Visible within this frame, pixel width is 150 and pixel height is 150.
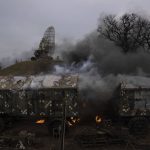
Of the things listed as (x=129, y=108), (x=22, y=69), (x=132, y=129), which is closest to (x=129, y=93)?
(x=129, y=108)

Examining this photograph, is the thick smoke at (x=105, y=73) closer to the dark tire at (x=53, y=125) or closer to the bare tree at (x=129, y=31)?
the dark tire at (x=53, y=125)

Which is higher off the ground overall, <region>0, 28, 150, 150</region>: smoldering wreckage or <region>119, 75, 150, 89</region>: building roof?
<region>119, 75, 150, 89</region>: building roof

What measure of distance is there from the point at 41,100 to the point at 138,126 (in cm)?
678

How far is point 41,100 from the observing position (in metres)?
23.5

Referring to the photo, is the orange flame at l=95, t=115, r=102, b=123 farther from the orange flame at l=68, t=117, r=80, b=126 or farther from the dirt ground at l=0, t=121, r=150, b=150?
the orange flame at l=68, t=117, r=80, b=126

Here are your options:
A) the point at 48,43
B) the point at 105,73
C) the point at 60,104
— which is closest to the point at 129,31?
the point at 48,43

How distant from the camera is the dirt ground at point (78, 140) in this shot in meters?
20.5

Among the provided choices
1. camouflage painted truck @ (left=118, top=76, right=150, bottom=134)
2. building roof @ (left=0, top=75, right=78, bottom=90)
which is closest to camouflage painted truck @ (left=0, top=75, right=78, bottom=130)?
building roof @ (left=0, top=75, right=78, bottom=90)

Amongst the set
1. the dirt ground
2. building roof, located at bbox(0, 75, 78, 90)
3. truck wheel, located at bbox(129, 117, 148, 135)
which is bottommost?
the dirt ground

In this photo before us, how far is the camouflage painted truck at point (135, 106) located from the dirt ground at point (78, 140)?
853 mm

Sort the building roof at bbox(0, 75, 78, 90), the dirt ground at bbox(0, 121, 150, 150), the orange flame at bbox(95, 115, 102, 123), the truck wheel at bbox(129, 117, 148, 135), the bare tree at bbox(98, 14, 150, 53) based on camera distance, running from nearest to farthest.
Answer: the dirt ground at bbox(0, 121, 150, 150) < the truck wheel at bbox(129, 117, 148, 135) < the building roof at bbox(0, 75, 78, 90) < the orange flame at bbox(95, 115, 102, 123) < the bare tree at bbox(98, 14, 150, 53)

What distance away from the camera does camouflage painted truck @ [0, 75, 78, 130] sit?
23312 mm

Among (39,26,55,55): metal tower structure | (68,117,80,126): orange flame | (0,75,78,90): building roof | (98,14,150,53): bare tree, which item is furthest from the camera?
(39,26,55,55): metal tower structure

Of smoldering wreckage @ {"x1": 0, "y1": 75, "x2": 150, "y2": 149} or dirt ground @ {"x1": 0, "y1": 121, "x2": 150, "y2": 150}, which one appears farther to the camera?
smoldering wreckage @ {"x1": 0, "y1": 75, "x2": 150, "y2": 149}
